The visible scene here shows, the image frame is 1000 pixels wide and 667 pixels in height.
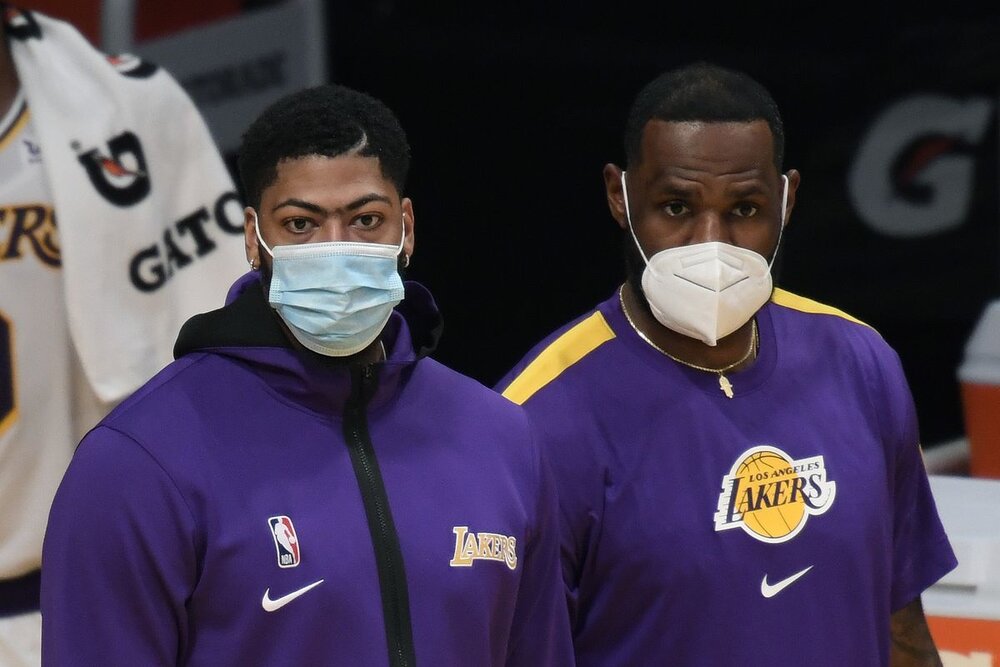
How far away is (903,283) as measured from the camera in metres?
5.46

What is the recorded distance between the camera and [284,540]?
2049 mm

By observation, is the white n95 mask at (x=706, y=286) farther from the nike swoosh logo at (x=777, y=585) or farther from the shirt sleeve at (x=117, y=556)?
the shirt sleeve at (x=117, y=556)

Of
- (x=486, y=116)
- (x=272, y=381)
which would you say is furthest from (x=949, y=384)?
(x=272, y=381)

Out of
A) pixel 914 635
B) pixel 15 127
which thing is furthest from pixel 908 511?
pixel 15 127

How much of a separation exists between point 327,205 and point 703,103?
645 millimetres

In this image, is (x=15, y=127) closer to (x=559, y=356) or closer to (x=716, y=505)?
(x=559, y=356)

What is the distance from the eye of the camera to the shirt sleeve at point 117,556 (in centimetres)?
199

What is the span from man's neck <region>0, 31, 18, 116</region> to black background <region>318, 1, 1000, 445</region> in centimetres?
268

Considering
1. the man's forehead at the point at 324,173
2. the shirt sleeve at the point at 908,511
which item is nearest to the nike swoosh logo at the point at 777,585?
the shirt sleeve at the point at 908,511

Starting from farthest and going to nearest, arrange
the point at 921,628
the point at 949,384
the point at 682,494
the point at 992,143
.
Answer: the point at 949,384, the point at 992,143, the point at 921,628, the point at 682,494

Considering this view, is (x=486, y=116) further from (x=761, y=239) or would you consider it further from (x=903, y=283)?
(x=761, y=239)

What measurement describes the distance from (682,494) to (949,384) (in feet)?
11.5

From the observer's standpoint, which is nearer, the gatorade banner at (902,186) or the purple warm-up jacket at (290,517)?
the purple warm-up jacket at (290,517)

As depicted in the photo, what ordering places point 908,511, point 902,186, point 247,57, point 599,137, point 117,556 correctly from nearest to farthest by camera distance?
point 117,556 → point 908,511 → point 247,57 → point 902,186 → point 599,137
